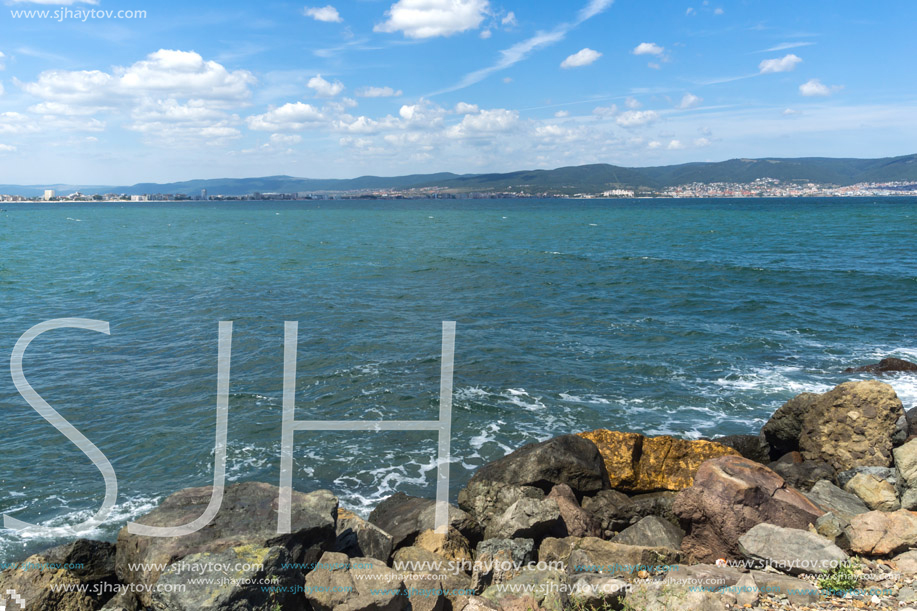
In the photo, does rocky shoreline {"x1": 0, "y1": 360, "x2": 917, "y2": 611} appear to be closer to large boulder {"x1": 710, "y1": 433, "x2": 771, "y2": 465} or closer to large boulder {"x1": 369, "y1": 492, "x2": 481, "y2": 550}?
large boulder {"x1": 369, "y1": 492, "x2": 481, "y2": 550}

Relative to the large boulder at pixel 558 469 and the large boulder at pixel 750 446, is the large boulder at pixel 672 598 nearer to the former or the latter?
the large boulder at pixel 558 469

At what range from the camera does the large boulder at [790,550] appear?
8.22 meters

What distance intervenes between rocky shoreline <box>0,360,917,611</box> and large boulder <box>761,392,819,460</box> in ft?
4.60

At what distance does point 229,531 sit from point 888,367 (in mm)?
22752

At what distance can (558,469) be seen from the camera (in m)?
11.9

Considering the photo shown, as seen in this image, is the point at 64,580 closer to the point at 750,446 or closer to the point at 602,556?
the point at 602,556

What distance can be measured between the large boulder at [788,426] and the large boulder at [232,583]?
12253mm

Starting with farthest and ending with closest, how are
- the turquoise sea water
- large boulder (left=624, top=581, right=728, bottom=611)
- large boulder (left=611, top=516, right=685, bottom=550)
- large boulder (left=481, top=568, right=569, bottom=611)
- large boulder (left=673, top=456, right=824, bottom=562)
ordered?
the turquoise sea water, large boulder (left=611, top=516, right=685, bottom=550), large boulder (left=673, top=456, right=824, bottom=562), large boulder (left=481, top=568, right=569, bottom=611), large boulder (left=624, top=581, right=728, bottom=611)

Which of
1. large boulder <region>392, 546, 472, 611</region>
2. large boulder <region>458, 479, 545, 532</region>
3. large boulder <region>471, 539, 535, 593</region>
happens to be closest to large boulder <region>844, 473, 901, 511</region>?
large boulder <region>458, 479, 545, 532</region>

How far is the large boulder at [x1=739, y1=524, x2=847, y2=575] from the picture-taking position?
8.22 m

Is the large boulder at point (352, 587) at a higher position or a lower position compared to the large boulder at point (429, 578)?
higher

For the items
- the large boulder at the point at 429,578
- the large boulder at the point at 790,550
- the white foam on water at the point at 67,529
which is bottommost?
the white foam on water at the point at 67,529

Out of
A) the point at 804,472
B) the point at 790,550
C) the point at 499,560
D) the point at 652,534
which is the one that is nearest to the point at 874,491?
the point at 804,472

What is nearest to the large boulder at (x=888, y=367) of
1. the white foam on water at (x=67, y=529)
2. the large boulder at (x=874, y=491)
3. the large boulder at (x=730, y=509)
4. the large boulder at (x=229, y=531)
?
the large boulder at (x=874, y=491)
